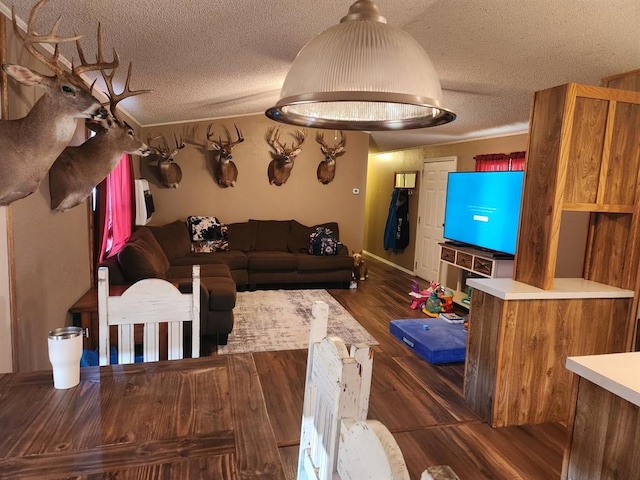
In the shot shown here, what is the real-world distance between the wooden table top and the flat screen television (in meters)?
3.37

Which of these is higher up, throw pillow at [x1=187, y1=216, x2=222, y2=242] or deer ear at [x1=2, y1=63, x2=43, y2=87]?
deer ear at [x1=2, y1=63, x2=43, y2=87]

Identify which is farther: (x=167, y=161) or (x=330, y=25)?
(x=167, y=161)

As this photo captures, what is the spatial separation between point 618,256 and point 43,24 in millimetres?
3446

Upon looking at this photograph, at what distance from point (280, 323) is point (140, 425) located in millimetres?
3261

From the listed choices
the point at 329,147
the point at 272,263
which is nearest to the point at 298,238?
the point at 272,263

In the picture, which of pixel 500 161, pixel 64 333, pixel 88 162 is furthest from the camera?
pixel 500 161

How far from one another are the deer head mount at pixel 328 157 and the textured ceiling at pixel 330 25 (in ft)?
7.84

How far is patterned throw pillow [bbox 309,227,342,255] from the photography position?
6066 mm

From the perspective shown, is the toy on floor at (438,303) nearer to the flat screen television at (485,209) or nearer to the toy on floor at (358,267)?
the flat screen television at (485,209)

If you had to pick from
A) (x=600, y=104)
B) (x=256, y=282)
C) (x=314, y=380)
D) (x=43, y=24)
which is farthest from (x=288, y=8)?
(x=256, y=282)

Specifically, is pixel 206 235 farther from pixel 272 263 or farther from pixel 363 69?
pixel 363 69

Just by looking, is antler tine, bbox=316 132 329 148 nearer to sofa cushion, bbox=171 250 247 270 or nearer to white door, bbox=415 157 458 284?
white door, bbox=415 157 458 284

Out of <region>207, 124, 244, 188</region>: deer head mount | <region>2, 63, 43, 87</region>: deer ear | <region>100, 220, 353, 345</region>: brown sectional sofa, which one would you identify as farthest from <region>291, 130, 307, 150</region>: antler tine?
<region>2, 63, 43, 87</region>: deer ear

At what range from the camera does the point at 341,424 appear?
0.82m
